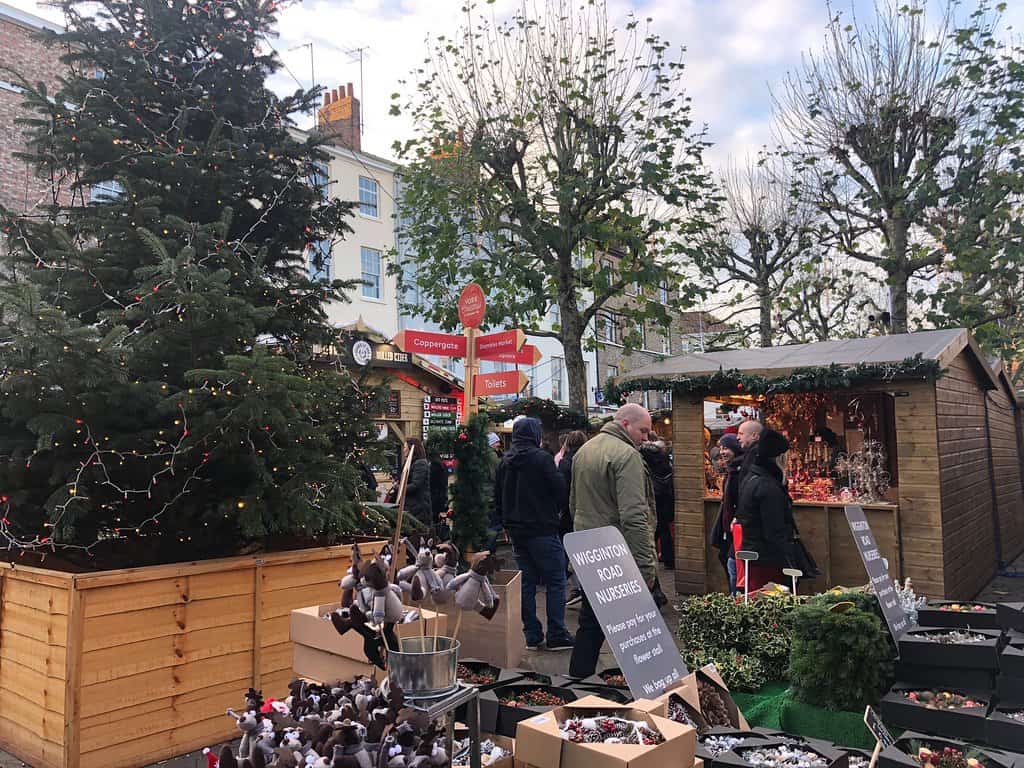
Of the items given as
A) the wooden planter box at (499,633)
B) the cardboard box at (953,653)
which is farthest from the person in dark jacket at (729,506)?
the cardboard box at (953,653)

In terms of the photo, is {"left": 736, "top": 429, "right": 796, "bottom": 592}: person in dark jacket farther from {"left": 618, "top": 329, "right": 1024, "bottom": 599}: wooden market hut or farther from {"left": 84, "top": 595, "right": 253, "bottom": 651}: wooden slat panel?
{"left": 84, "top": 595, "right": 253, "bottom": 651}: wooden slat panel

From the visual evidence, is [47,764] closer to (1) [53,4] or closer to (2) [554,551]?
(2) [554,551]

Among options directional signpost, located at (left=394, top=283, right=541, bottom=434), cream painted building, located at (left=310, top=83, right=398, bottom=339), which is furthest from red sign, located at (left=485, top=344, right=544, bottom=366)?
cream painted building, located at (left=310, top=83, right=398, bottom=339)

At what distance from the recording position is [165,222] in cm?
479

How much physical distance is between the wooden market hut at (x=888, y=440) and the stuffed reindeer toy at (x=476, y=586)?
6702mm

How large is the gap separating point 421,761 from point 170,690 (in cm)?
344

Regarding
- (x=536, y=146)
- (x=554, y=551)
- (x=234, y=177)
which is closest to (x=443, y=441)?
(x=554, y=551)

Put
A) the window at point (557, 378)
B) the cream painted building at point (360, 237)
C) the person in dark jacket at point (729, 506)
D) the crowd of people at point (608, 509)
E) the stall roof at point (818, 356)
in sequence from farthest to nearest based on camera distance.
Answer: the window at point (557, 378), the cream painted building at point (360, 237), the stall roof at point (818, 356), the person in dark jacket at point (729, 506), the crowd of people at point (608, 509)

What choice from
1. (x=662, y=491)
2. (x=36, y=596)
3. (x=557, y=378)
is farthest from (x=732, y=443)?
(x=557, y=378)

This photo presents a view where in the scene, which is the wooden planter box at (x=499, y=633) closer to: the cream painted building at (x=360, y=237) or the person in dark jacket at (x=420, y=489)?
the person in dark jacket at (x=420, y=489)

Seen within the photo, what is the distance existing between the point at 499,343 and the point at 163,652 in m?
5.28

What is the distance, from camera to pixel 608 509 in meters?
5.27

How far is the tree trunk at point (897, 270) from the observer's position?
13.6 metres

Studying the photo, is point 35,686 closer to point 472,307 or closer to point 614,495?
point 614,495
